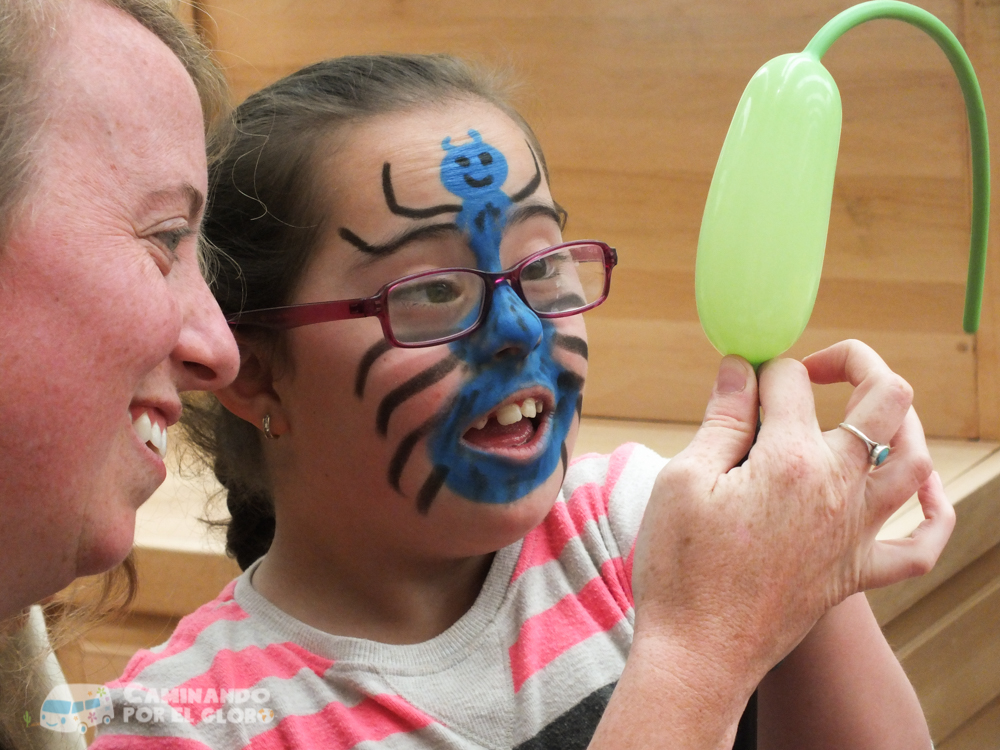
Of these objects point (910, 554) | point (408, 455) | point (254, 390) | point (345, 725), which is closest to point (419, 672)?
point (345, 725)

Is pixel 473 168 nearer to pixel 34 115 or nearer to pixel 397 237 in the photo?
pixel 397 237

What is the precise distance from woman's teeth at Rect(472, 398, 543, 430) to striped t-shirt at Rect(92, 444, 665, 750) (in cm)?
16

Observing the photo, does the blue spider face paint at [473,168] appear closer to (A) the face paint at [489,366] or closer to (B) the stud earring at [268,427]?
(A) the face paint at [489,366]

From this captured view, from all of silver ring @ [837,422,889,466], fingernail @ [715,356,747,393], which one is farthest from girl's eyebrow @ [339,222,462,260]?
silver ring @ [837,422,889,466]

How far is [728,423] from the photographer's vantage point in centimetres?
72

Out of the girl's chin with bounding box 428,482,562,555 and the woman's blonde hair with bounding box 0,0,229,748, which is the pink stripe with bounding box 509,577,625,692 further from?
the woman's blonde hair with bounding box 0,0,229,748

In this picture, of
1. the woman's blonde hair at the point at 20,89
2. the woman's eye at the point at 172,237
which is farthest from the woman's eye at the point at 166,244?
the woman's blonde hair at the point at 20,89

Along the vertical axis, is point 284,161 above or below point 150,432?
above

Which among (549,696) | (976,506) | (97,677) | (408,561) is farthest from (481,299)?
(97,677)

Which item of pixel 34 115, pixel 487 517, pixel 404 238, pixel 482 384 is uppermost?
pixel 34 115

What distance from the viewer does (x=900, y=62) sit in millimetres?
1531

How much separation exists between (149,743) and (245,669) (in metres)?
0.09

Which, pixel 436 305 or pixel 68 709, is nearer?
pixel 436 305

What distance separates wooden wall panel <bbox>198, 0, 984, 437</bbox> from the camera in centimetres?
154
